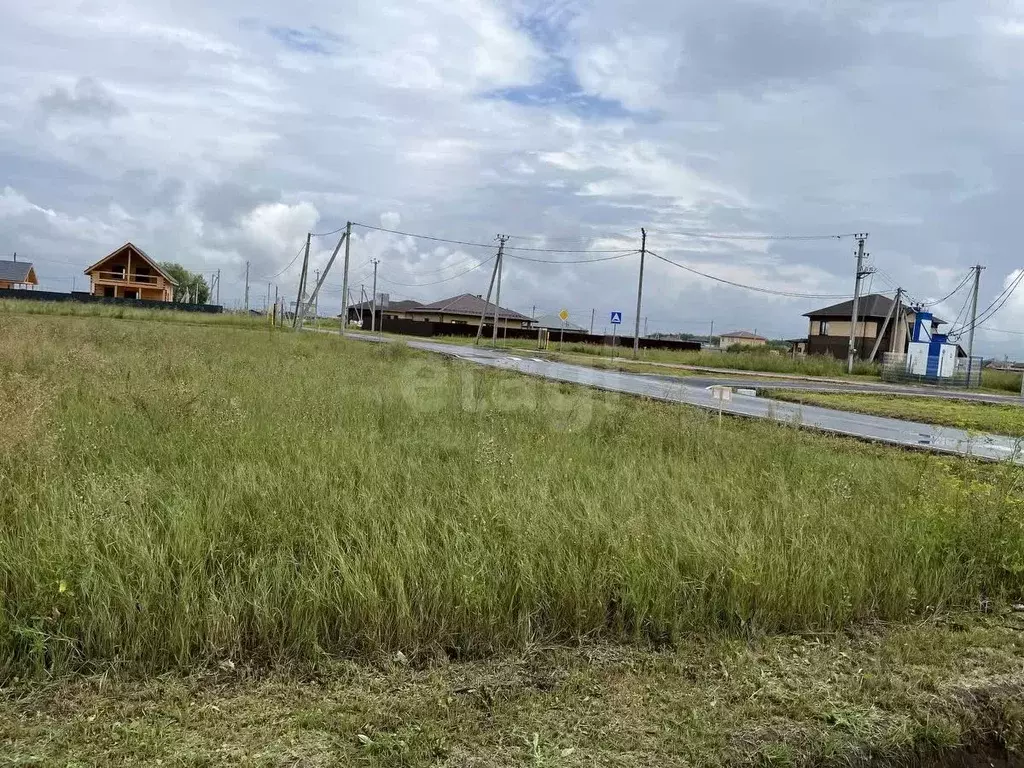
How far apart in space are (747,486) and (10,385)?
28.1 feet

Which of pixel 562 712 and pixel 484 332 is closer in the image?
pixel 562 712

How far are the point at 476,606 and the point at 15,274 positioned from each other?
84.4m

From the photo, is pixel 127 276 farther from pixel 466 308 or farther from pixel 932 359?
pixel 932 359

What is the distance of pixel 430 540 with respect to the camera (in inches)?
175

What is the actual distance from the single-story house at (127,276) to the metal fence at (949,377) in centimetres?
6046

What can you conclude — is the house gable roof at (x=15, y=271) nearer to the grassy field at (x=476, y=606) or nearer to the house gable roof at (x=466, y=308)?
the house gable roof at (x=466, y=308)

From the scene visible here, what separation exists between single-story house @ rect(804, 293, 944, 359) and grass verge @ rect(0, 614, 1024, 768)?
5729cm

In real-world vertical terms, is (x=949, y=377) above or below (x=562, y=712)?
above

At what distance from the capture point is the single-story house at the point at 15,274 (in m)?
70.8

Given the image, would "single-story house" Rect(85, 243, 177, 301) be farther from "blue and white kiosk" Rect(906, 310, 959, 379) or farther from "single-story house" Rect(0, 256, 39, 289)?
"blue and white kiosk" Rect(906, 310, 959, 379)

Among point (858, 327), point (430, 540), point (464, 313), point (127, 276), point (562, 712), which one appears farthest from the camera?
point (464, 313)

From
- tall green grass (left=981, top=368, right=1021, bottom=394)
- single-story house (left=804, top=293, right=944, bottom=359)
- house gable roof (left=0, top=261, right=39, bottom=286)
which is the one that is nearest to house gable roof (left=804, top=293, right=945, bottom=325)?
single-story house (left=804, top=293, right=944, bottom=359)

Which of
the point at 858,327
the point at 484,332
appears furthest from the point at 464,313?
the point at 858,327

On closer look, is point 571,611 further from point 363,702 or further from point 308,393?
point 308,393
